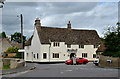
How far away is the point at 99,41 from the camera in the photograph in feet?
205

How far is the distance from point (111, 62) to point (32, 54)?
27.5 metres

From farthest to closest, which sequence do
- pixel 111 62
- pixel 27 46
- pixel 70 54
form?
pixel 27 46 → pixel 70 54 → pixel 111 62

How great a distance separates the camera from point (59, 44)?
188ft

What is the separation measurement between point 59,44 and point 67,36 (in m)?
3.59

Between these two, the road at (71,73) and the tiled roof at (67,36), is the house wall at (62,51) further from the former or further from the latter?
the road at (71,73)

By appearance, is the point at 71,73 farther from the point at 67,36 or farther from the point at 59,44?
the point at 67,36

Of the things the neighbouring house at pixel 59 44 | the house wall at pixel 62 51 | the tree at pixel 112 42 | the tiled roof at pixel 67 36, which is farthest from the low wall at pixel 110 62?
the tiled roof at pixel 67 36

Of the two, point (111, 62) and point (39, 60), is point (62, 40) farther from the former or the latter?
point (111, 62)

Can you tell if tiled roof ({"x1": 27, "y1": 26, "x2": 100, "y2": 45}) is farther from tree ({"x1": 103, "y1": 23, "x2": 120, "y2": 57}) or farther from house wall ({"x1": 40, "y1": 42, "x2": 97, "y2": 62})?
tree ({"x1": 103, "y1": 23, "x2": 120, "y2": 57})

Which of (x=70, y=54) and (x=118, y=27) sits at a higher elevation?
(x=118, y=27)

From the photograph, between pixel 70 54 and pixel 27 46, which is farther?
pixel 27 46

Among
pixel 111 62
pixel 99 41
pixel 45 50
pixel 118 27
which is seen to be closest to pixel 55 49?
pixel 45 50

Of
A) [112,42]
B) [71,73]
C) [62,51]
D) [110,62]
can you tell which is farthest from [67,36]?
[71,73]

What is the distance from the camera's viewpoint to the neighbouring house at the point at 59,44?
55719 millimetres
